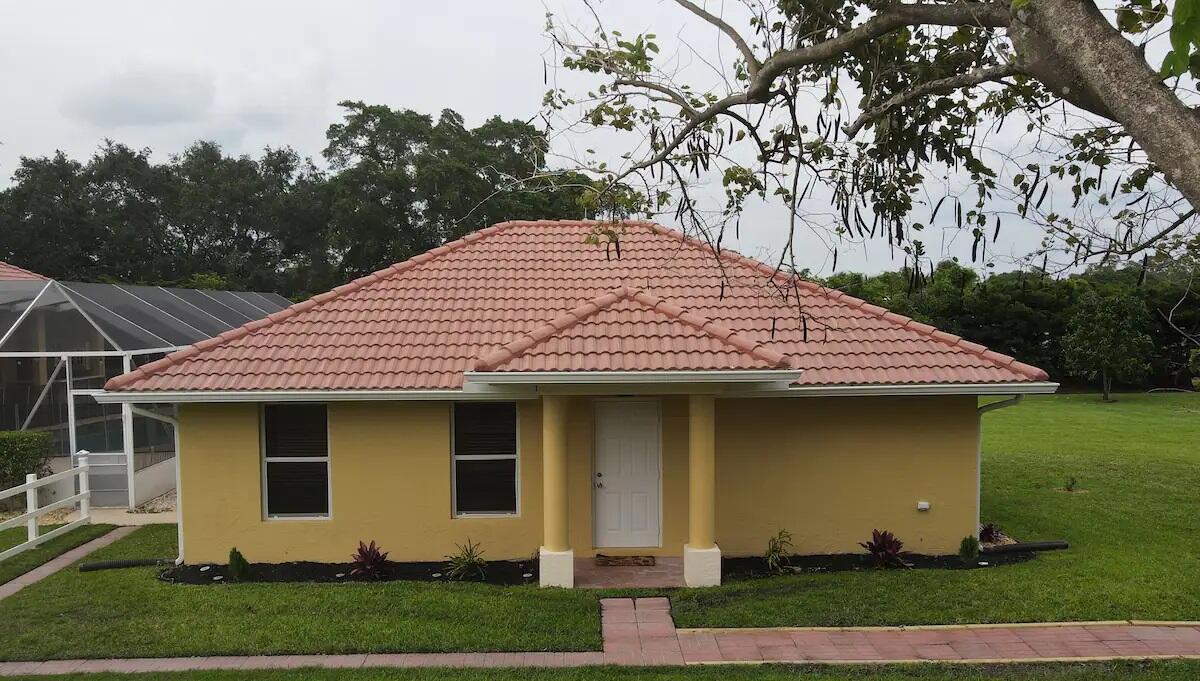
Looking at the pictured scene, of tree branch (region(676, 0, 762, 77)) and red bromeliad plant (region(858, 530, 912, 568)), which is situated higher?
tree branch (region(676, 0, 762, 77))

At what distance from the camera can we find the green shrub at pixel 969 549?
9078mm

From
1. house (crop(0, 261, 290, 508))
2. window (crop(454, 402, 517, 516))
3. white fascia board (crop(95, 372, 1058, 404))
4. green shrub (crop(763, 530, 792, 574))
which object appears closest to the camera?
white fascia board (crop(95, 372, 1058, 404))

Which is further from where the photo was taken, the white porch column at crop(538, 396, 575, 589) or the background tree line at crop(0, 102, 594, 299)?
the background tree line at crop(0, 102, 594, 299)

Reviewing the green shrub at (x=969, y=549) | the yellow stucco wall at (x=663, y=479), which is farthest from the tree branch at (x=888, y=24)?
the green shrub at (x=969, y=549)

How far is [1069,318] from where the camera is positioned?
28938 mm

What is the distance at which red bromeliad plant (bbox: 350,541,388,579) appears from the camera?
342 inches

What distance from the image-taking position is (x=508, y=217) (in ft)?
115

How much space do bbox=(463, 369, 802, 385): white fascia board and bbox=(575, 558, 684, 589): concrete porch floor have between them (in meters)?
2.45

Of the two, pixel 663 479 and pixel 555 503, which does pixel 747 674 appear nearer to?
pixel 555 503

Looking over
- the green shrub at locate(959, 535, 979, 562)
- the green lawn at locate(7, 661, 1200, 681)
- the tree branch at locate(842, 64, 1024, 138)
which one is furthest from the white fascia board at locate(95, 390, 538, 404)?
the green shrub at locate(959, 535, 979, 562)

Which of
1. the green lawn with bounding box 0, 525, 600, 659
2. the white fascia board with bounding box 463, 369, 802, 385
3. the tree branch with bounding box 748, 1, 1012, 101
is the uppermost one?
the tree branch with bounding box 748, 1, 1012, 101

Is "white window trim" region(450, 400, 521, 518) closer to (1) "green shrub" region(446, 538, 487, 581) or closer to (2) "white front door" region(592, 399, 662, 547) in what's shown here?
(1) "green shrub" region(446, 538, 487, 581)

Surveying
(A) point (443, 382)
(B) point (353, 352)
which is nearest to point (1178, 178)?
(A) point (443, 382)

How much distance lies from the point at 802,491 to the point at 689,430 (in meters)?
1.82
